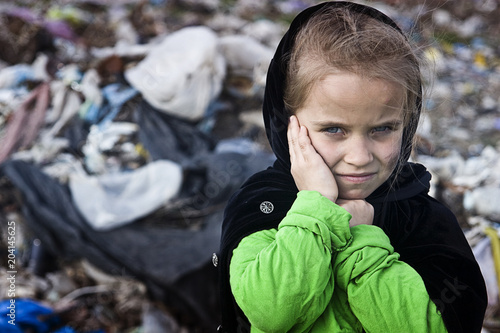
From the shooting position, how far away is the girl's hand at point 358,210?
126 cm

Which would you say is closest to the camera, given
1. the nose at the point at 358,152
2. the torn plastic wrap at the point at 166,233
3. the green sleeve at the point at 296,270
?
the green sleeve at the point at 296,270

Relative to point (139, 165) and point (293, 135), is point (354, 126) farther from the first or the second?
point (139, 165)

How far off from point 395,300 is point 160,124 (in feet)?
9.29

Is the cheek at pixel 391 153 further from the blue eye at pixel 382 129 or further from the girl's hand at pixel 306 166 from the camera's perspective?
the girl's hand at pixel 306 166

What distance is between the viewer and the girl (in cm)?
115

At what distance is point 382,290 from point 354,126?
358 millimetres

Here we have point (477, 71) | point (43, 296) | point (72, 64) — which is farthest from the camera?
point (477, 71)

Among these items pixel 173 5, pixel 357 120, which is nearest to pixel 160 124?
pixel 357 120

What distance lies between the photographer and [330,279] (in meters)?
1.18

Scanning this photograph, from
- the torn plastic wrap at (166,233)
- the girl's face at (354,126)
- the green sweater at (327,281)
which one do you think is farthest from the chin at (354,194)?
the torn plastic wrap at (166,233)

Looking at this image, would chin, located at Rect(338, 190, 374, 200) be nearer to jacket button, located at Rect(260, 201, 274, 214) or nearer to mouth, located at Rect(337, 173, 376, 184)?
mouth, located at Rect(337, 173, 376, 184)

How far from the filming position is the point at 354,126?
48.4 inches

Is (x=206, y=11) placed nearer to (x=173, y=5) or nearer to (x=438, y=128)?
(x=173, y=5)

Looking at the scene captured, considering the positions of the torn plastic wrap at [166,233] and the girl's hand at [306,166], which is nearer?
the girl's hand at [306,166]
